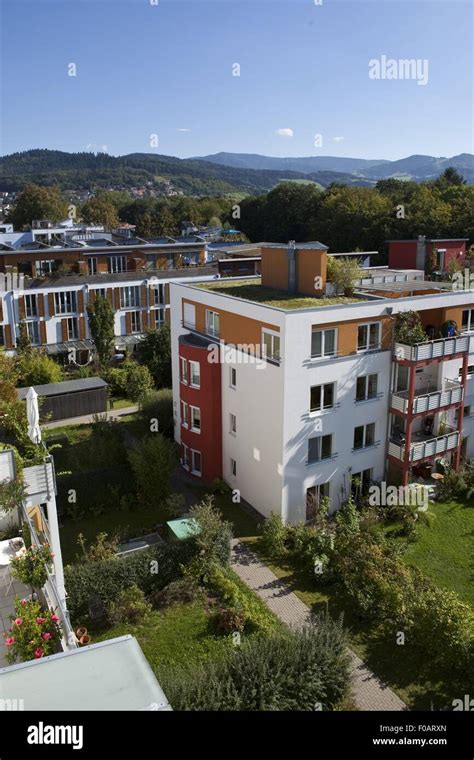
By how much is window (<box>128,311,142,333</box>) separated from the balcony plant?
32097 mm

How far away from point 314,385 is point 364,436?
165 inches

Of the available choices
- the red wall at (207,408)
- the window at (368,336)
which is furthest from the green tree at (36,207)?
the window at (368,336)

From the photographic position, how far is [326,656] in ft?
49.9

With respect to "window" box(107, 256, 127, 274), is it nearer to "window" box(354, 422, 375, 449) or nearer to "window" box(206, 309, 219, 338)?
"window" box(206, 309, 219, 338)

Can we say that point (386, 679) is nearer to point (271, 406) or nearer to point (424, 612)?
point (424, 612)

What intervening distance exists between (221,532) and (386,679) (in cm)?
734

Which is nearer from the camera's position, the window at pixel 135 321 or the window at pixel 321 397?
the window at pixel 321 397

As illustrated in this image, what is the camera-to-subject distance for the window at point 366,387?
2484 cm

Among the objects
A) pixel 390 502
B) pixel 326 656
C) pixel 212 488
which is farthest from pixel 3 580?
pixel 390 502

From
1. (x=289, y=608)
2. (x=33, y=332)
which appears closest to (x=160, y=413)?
(x=289, y=608)

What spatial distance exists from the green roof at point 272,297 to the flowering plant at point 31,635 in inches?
624

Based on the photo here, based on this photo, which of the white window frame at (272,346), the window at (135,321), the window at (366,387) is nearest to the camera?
the white window frame at (272,346)

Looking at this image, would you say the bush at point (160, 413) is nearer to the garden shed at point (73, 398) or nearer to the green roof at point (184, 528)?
the garden shed at point (73, 398)

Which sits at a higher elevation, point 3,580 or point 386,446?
point 3,580
